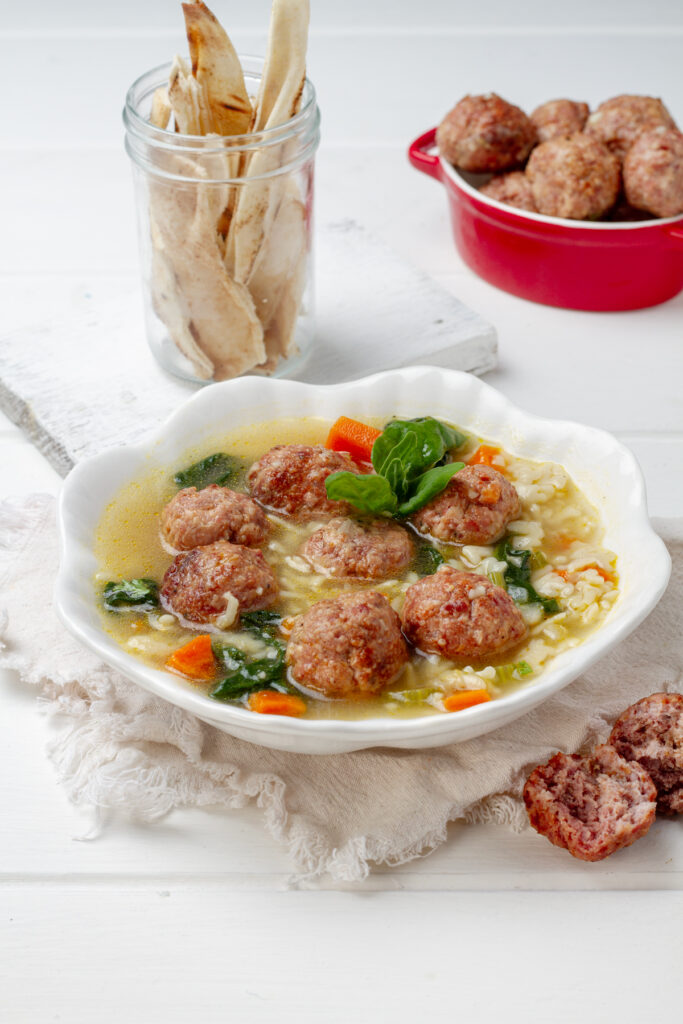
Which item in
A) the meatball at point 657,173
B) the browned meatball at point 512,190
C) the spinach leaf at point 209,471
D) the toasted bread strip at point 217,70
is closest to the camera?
the spinach leaf at point 209,471

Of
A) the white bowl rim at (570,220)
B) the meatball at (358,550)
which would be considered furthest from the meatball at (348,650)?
the white bowl rim at (570,220)

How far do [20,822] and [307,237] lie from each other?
2742mm

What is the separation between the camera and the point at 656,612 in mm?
4164

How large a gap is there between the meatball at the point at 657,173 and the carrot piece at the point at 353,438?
2017 mm

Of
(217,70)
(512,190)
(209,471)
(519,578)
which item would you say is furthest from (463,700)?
(512,190)

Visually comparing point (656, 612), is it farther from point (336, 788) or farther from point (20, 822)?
point (20, 822)

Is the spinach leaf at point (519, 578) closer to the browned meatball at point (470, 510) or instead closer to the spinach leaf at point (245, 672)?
the browned meatball at point (470, 510)

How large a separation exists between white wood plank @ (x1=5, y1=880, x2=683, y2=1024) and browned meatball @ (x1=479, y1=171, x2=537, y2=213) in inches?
135

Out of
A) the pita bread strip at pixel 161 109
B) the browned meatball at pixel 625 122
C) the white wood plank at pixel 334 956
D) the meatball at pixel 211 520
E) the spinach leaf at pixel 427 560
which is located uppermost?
the pita bread strip at pixel 161 109

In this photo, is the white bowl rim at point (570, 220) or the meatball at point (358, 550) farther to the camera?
the white bowl rim at point (570, 220)

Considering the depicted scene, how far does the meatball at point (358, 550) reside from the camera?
378cm

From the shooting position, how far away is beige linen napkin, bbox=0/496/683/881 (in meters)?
3.44

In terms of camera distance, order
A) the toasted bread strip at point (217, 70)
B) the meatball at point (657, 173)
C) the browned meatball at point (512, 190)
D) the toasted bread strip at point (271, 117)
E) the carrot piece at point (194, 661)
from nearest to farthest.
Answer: the carrot piece at point (194, 661) → the toasted bread strip at point (217, 70) → the toasted bread strip at point (271, 117) → the meatball at point (657, 173) → the browned meatball at point (512, 190)

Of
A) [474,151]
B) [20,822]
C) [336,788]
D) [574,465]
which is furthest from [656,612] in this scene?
[474,151]
